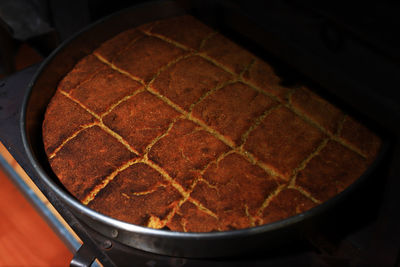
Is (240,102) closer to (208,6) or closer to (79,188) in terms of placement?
(208,6)

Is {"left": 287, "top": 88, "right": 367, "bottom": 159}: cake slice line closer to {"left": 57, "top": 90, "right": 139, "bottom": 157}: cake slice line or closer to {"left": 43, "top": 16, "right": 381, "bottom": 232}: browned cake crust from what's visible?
{"left": 43, "top": 16, "right": 381, "bottom": 232}: browned cake crust

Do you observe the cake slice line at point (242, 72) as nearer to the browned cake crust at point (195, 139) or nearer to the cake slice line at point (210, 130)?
the browned cake crust at point (195, 139)

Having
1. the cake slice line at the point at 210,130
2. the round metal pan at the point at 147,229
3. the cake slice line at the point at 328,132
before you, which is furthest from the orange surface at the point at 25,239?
the cake slice line at the point at 328,132

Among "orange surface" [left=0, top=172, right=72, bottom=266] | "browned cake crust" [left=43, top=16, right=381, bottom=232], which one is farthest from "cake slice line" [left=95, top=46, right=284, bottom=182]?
"orange surface" [left=0, top=172, right=72, bottom=266]

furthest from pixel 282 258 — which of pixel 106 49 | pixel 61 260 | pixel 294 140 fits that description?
pixel 61 260

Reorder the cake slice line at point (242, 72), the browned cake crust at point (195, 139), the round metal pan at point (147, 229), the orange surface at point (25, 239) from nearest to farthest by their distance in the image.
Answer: the round metal pan at point (147, 229) < the browned cake crust at point (195, 139) < the cake slice line at point (242, 72) < the orange surface at point (25, 239)

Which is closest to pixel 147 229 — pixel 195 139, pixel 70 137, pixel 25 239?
pixel 195 139
